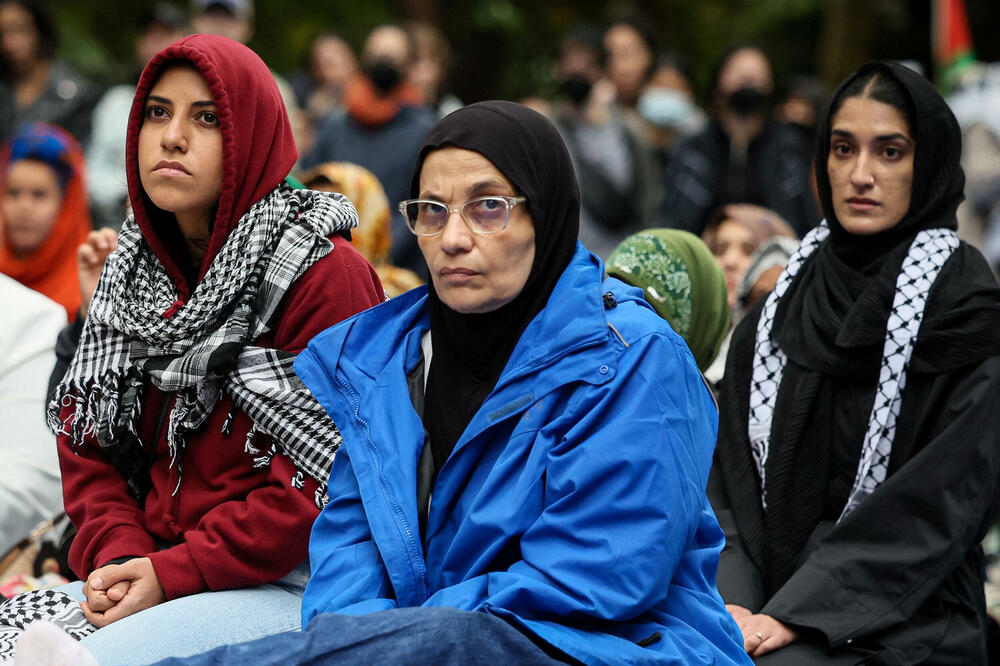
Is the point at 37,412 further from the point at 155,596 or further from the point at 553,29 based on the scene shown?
the point at 553,29

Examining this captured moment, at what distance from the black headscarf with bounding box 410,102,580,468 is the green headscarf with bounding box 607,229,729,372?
1070 millimetres

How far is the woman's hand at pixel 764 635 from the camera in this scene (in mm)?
3447

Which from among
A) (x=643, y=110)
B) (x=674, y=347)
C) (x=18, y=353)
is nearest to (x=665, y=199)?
(x=643, y=110)

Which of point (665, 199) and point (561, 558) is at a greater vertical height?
point (665, 199)

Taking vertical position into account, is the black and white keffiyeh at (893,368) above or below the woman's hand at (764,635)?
above

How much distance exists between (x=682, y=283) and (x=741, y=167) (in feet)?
10.7

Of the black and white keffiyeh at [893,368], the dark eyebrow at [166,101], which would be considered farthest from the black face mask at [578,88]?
the dark eyebrow at [166,101]

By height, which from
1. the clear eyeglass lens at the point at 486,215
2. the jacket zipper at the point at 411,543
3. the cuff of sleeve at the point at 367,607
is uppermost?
the clear eyeglass lens at the point at 486,215

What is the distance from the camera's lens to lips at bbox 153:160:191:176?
3.33m

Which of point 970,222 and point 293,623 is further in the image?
point 970,222

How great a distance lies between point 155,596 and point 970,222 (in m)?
5.86

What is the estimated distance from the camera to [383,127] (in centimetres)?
757

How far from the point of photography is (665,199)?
7168mm

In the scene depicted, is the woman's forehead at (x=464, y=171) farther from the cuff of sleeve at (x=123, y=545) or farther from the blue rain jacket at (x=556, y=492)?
the cuff of sleeve at (x=123, y=545)
